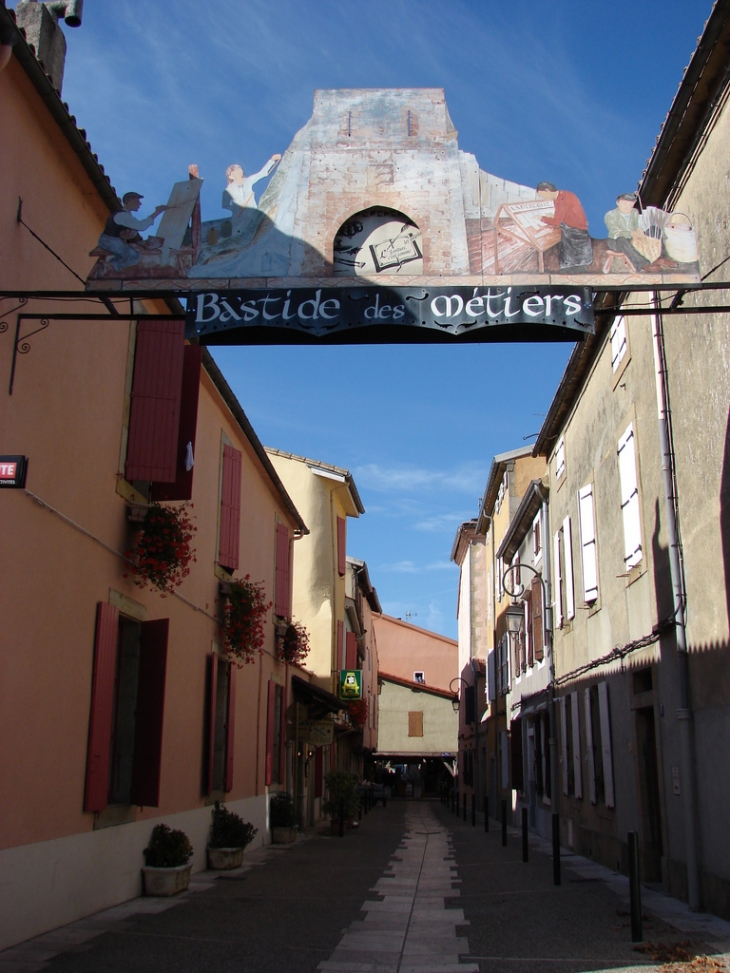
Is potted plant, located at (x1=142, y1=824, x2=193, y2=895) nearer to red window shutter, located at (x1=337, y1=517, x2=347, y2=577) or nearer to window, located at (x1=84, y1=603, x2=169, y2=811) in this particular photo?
window, located at (x1=84, y1=603, x2=169, y2=811)

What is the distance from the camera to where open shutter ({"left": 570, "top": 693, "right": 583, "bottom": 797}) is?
14.9 meters

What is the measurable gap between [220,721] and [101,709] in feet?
17.3

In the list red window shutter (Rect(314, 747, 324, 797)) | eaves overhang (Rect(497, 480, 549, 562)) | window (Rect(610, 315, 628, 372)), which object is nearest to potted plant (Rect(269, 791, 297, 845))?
red window shutter (Rect(314, 747, 324, 797))

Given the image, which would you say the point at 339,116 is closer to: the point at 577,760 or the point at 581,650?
the point at 581,650

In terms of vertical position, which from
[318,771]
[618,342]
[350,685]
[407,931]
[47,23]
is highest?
[47,23]

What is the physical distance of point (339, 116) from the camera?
8281 millimetres

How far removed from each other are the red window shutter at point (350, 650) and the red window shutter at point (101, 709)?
20980mm

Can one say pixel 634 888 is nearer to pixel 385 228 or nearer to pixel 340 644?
pixel 385 228

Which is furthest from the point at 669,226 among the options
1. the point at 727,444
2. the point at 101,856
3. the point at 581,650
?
the point at 581,650

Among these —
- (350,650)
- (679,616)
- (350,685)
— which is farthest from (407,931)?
(350,650)

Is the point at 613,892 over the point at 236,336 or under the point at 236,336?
under

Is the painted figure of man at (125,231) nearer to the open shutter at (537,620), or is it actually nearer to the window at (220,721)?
the window at (220,721)

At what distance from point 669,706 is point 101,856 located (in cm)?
600

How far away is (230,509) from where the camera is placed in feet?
45.2
